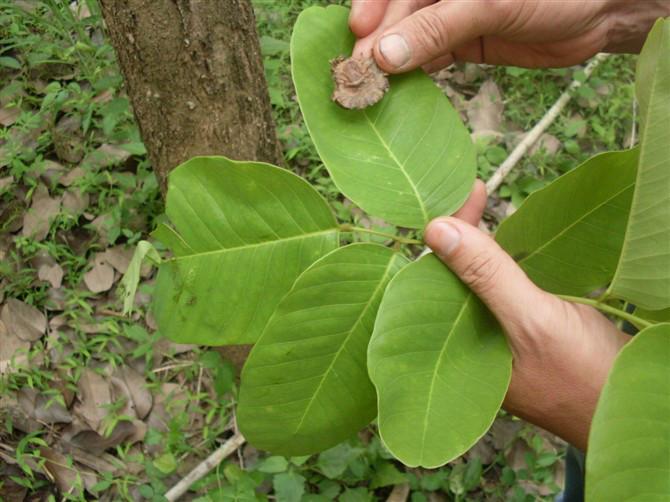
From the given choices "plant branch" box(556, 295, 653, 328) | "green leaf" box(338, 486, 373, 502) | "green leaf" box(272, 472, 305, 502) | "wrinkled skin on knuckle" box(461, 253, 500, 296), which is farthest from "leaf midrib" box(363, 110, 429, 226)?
"green leaf" box(338, 486, 373, 502)

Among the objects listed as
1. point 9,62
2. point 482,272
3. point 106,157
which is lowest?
point 106,157

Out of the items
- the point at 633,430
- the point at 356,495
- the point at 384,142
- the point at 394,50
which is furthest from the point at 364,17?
the point at 356,495

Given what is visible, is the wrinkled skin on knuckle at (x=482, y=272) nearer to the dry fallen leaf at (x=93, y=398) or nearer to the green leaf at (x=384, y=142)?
the green leaf at (x=384, y=142)

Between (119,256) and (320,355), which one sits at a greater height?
(320,355)

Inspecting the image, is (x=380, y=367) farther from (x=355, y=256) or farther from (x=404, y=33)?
(x=404, y=33)

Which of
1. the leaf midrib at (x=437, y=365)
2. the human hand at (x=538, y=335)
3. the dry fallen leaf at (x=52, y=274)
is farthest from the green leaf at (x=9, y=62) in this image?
the leaf midrib at (x=437, y=365)

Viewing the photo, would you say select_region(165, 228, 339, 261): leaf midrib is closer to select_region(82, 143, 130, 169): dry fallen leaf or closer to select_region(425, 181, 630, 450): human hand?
select_region(425, 181, 630, 450): human hand

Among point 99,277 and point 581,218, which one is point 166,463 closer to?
point 99,277
